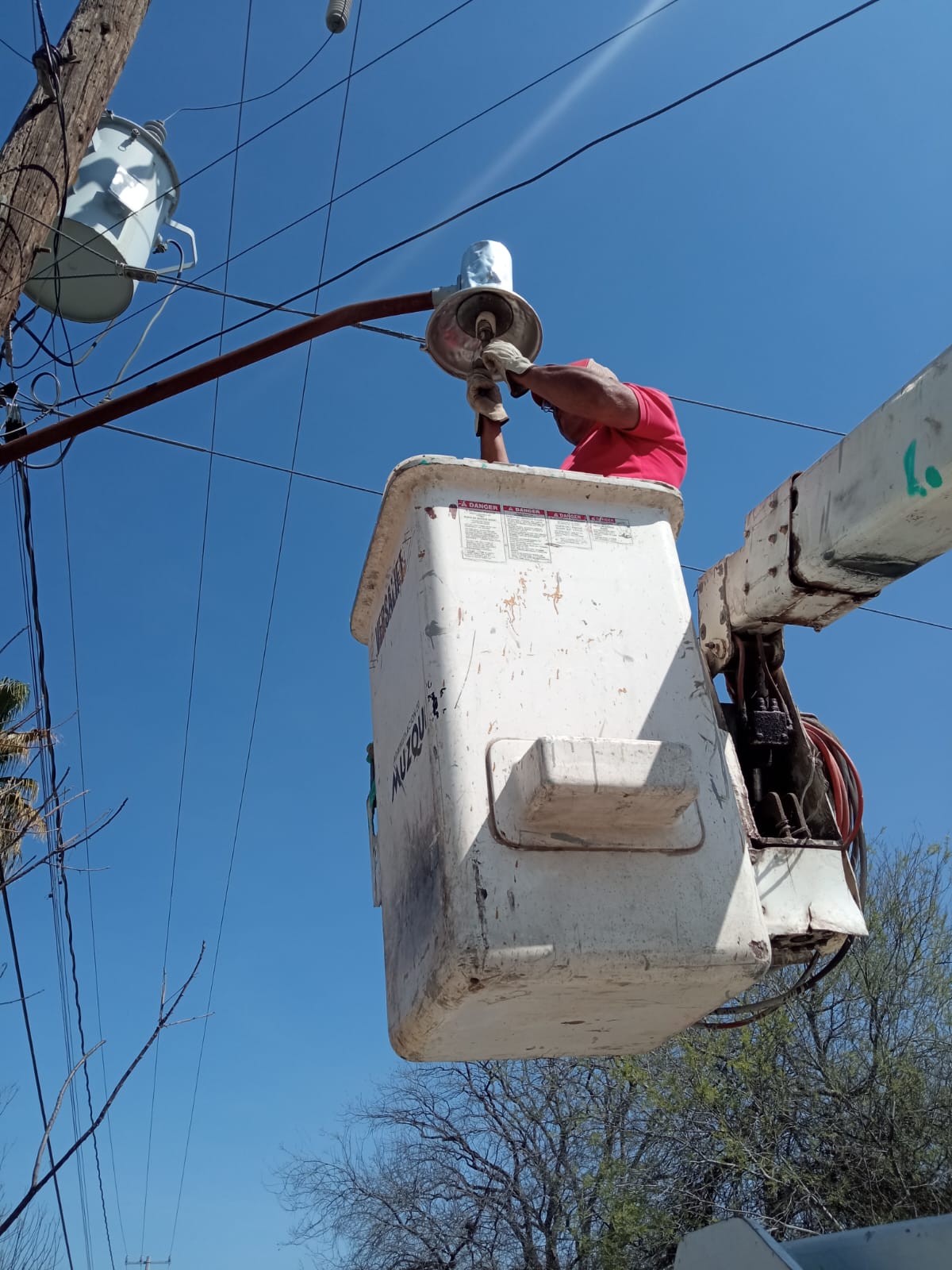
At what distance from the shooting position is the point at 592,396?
114 inches

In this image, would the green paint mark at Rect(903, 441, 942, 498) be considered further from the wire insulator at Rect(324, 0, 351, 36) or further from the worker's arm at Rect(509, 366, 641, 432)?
the wire insulator at Rect(324, 0, 351, 36)

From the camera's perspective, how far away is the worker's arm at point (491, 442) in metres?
2.97

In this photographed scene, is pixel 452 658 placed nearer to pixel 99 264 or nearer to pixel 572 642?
pixel 572 642

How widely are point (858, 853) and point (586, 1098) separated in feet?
32.7

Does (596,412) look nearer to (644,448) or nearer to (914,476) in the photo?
(644,448)

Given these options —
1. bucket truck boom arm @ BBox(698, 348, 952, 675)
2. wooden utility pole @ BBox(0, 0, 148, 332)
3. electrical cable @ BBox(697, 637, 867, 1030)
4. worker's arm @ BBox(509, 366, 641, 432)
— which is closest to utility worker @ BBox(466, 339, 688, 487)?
Result: worker's arm @ BBox(509, 366, 641, 432)

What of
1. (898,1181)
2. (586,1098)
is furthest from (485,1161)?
(898,1181)

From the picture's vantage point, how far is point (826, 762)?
9.20 feet

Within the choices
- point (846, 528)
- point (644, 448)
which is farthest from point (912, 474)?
point (644, 448)

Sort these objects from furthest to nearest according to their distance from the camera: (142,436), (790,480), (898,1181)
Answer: (898,1181)
(142,436)
(790,480)

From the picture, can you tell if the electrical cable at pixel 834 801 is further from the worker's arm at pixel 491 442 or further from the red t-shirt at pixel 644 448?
the worker's arm at pixel 491 442

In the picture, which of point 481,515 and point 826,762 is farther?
point 826,762

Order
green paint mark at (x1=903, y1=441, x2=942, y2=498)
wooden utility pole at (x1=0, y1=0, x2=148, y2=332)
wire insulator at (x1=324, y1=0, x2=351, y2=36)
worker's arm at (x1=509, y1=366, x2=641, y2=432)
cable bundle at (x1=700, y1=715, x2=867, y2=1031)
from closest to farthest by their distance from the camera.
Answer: green paint mark at (x1=903, y1=441, x2=942, y2=498), cable bundle at (x1=700, y1=715, x2=867, y2=1031), worker's arm at (x1=509, y1=366, x2=641, y2=432), wooden utility pole at (x1=0, y1=0, x2=148, y2=332), wire insulator at (x1=324, y1=0, x2=351, y2=36)

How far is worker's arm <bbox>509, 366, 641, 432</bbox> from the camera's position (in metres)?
2.89
